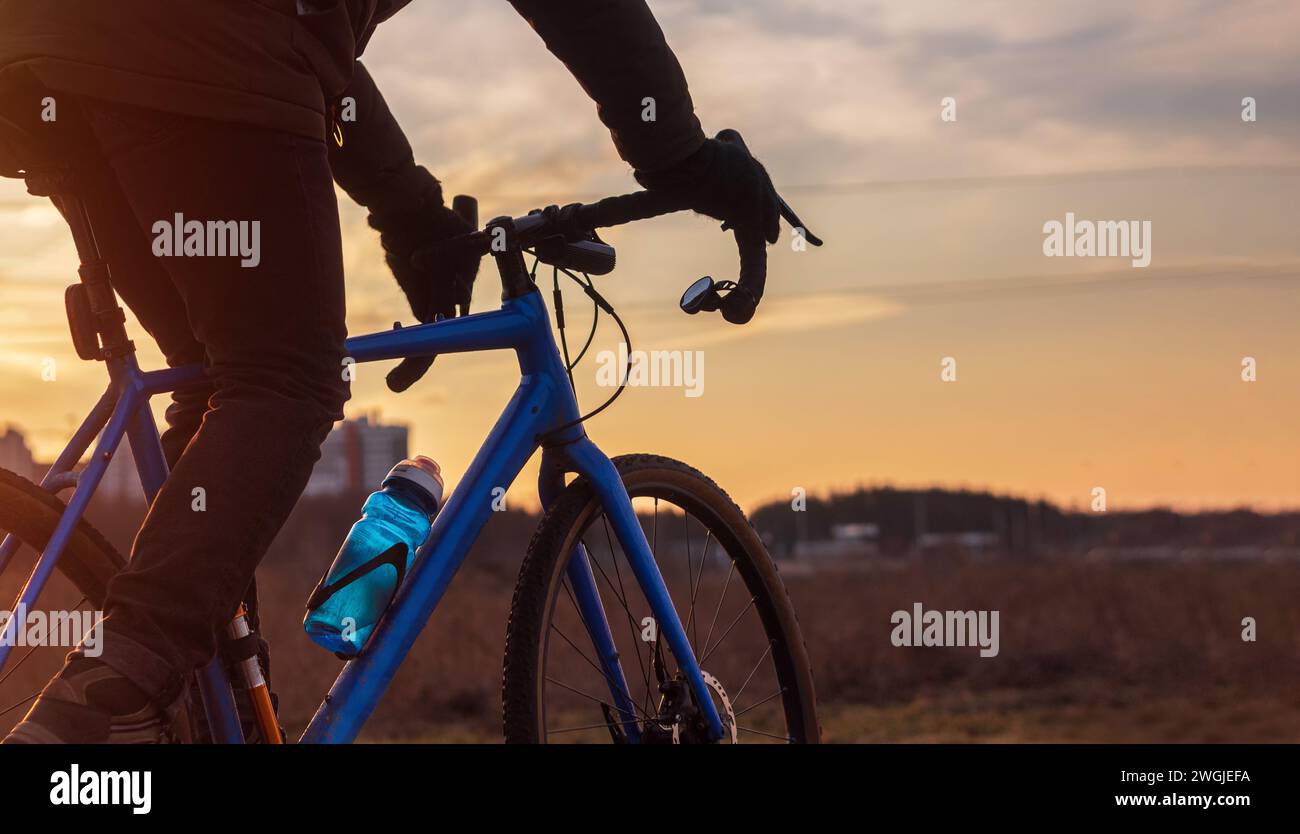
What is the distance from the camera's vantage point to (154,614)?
1.46 metres

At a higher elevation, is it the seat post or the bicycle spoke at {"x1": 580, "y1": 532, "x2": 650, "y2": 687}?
the seat post

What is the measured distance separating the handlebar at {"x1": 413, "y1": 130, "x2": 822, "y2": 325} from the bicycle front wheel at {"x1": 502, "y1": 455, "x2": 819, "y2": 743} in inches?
13.8

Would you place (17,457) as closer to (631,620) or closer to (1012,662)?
(631,620)

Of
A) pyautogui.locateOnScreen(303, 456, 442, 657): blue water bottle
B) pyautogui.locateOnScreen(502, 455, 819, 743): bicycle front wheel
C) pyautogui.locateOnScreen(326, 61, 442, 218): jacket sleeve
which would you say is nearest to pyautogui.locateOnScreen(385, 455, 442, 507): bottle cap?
pyautogui.locateOnScreen(303, 456, 442, 657): blue water bottle

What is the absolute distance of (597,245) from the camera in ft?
7.41

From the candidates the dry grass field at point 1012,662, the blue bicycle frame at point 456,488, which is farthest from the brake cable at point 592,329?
the dry grass field at point 1012,662

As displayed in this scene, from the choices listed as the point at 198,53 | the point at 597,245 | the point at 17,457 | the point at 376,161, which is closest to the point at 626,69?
the point at 597,245

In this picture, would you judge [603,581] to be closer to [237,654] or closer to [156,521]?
[237,654]

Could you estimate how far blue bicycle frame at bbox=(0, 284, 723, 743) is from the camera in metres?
1.79

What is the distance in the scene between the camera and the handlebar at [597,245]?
2113 millimetres

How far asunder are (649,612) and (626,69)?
96 cm

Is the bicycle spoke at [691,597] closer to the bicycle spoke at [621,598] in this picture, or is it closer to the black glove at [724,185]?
the bicycle spoke at [621,598]

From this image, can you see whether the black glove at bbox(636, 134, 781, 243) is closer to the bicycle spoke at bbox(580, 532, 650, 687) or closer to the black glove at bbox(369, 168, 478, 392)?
the black glove at bbox(369, 168, 478, 392)
